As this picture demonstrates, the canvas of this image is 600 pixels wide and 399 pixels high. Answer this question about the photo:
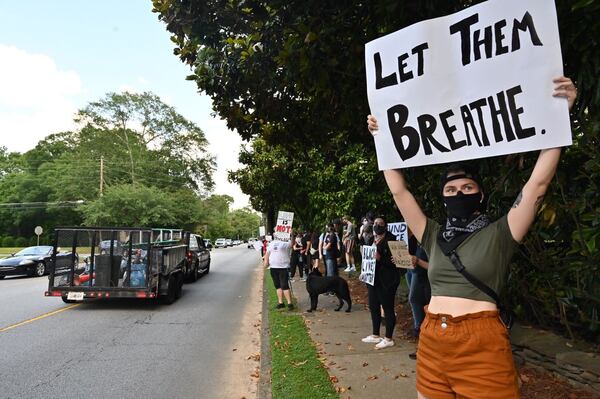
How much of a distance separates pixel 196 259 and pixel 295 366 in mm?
11842

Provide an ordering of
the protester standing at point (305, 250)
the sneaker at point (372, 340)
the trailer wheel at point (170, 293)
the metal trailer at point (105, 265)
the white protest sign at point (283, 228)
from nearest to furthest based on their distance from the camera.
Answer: the sneaker at point (372, 340) → the metal trailer at point (105, 265) → the white protest sign at point (283, 228) → the trailer wheel at point (170, 293) → the protester standing at point (305, 250)

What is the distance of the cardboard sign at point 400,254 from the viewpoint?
19.2 feet

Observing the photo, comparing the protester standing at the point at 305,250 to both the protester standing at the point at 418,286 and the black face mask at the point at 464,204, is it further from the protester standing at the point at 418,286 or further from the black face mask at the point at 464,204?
the black face mask at the point at 464,204

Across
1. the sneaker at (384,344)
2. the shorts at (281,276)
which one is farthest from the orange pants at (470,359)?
the shorts at (281,276)

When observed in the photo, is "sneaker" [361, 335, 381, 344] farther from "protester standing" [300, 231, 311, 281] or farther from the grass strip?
"protester standing" [300, 231, 311, 281]

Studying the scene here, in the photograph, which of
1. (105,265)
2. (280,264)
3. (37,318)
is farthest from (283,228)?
(37,318)

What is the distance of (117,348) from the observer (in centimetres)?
698

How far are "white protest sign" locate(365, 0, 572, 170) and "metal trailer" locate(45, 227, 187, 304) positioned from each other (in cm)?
840

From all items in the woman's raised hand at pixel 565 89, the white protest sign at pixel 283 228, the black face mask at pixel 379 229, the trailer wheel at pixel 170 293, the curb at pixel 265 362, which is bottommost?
the curb at pixel 265 362

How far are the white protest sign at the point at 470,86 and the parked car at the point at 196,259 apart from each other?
13.5 metres

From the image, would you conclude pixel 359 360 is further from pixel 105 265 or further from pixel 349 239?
pixel 349 239

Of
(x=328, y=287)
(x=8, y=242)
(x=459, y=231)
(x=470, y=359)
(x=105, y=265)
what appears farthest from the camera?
(x=8, y=242)

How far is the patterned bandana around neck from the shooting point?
90.7 inches

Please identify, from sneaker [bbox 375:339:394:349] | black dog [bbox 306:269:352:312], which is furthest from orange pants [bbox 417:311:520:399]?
black dog [bbox 306:269:352:312]
